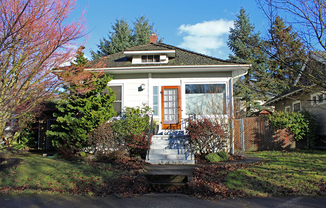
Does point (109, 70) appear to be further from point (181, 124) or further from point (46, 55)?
point (46, 55)

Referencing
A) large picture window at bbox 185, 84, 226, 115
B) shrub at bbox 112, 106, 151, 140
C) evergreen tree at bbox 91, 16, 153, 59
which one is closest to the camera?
shrub at bbox 112, 106, 151, 140

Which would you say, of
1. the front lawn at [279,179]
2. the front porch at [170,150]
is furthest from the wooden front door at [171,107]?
the front lawn at [279,179]

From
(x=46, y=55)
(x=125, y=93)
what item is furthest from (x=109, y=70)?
(x=46, y=55)

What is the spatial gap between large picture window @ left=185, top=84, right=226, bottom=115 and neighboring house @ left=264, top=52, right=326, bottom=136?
2.95m

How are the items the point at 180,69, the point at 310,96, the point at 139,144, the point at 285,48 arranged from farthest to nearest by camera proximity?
1. the point at 310,96
2. the point at 180,69
3. the point at 139,144
4. the point at 285,48

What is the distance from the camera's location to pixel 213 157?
8031mm

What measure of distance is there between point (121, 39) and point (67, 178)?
82.6ft

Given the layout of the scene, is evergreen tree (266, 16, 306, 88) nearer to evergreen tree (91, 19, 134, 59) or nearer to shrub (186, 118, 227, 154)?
shrub (186, 118, 227, 154)

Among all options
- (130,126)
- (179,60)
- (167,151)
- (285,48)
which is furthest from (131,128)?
(285,48)

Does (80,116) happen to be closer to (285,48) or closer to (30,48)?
(30,48)

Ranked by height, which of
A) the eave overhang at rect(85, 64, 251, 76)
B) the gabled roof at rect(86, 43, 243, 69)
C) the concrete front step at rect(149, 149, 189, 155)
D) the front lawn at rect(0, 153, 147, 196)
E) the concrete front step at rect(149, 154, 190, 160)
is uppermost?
the gabled roof at rect(86, 43, 243, 69)

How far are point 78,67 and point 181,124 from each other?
5034 mm

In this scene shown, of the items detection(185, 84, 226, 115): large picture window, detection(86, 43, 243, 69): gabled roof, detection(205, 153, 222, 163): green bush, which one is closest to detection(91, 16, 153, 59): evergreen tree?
detection(86, 43, 243, 69): gabled roof

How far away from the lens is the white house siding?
1055 cm
